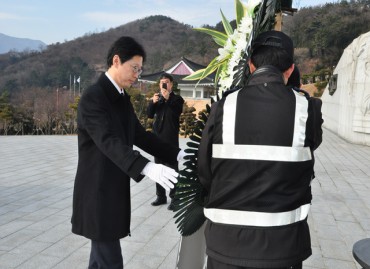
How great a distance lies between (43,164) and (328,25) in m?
43.3

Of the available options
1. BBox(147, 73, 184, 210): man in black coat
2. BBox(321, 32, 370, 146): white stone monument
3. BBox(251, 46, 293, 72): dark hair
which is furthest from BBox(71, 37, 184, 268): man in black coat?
BBox(321, 32, 370, 146): white stone monument

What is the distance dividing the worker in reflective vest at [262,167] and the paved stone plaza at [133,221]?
1.86 metres

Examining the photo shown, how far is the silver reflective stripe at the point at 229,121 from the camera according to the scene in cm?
143

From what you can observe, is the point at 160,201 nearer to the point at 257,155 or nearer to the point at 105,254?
the point at 105,254

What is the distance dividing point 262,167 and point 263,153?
0.05m

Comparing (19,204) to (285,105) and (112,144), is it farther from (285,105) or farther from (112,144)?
(285,105)

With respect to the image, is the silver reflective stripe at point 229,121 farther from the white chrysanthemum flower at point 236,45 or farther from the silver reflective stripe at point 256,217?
the white chrysanthemum flower at point 236,45

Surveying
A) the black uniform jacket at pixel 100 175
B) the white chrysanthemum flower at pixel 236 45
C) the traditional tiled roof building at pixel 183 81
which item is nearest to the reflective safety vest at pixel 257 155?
the white chrysanthemum flower at pixel 236 45

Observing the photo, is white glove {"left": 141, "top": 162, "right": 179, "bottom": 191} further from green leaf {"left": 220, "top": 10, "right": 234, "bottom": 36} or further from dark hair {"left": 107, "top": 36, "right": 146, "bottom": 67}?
green leaf {"left": 220, "top": 10, "right": 234, "bottom": 36}

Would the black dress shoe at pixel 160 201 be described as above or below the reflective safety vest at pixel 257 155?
below

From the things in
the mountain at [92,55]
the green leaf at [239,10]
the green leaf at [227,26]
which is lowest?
the green leaf at [227,26]

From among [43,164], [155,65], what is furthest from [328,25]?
[43,164]

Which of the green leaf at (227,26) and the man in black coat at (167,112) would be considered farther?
the man in black coat at (167,112)

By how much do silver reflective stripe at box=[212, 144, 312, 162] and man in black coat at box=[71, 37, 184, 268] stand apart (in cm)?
59
